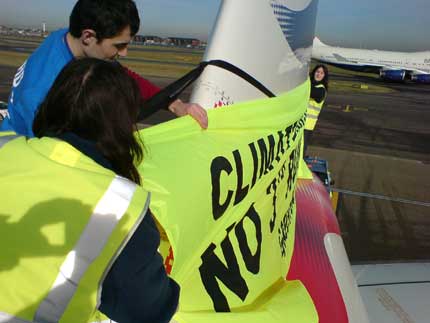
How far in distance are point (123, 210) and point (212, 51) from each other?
1369 millimetres

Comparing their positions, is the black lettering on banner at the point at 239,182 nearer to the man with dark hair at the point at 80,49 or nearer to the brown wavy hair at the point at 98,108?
the man with dark hair at the point at 80,49

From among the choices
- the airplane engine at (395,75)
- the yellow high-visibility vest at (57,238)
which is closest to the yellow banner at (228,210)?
the yellow high-visibility vest at (57,238)

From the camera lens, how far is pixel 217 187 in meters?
1.55

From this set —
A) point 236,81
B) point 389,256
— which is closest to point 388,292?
point 236,81

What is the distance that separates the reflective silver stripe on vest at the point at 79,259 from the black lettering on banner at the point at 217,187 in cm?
65

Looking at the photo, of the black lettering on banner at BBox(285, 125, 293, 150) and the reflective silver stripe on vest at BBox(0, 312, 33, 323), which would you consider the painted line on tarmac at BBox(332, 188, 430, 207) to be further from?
the reflective silver stripe on vest at BBox(0, 312, 33, 323)

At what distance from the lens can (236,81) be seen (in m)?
2.15

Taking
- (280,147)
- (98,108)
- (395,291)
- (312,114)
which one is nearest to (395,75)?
(312,114)

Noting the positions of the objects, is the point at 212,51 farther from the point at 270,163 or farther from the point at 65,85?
the point at 65,85

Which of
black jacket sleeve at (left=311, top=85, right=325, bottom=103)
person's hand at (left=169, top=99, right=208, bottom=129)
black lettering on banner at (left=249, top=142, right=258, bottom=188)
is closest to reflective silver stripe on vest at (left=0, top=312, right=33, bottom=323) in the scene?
person's hand at (left=169, top=99, right=208, bottom=129)

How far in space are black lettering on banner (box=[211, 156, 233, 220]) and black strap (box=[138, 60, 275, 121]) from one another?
13.5 inches

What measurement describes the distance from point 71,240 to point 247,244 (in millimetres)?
1035

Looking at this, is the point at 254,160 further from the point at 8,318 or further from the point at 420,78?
the point at 420,78

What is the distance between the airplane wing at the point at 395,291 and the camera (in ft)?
9.39
